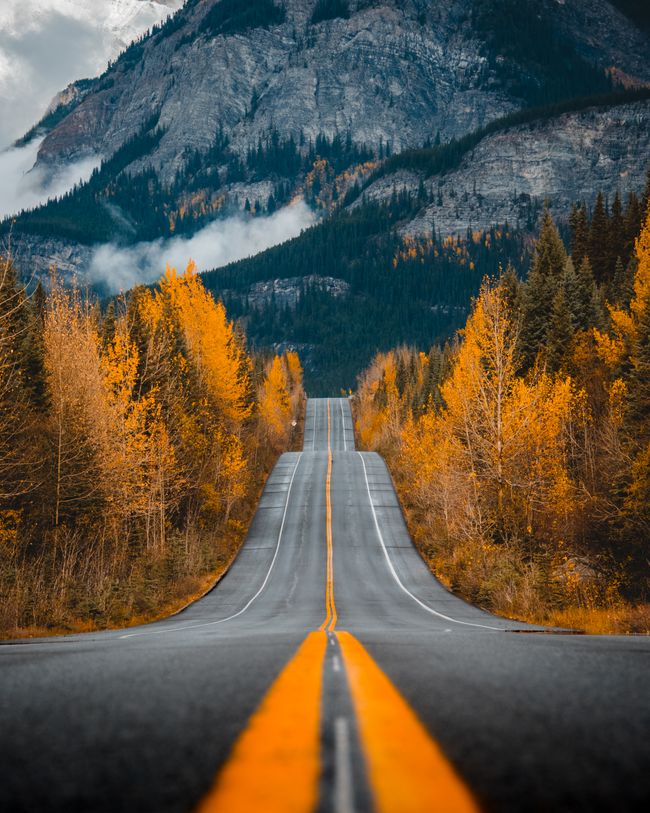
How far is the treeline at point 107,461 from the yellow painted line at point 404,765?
14.4 metres

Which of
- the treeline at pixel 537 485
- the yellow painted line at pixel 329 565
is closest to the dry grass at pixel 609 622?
the treeline at pixel 537 485

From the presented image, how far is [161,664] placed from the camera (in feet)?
13.6

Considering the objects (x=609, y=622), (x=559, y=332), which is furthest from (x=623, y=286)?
(x=609, y=622)

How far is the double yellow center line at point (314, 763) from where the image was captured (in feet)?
4.85

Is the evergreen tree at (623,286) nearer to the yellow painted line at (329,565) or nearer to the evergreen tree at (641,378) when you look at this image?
the evergreen tree at (641,378)

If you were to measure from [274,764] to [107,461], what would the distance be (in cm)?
2259

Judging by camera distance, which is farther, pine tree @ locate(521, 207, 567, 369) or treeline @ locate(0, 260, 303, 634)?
pine tree @ locate(521, 207, 567, 369)

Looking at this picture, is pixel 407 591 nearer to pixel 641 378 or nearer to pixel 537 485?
pixel 537 485

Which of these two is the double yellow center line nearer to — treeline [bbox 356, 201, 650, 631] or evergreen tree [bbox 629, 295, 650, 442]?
treeline [bbox 356, 201, 650, 631]

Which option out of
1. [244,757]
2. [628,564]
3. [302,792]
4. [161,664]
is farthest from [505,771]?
[628,564]

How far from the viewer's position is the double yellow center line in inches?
58.2

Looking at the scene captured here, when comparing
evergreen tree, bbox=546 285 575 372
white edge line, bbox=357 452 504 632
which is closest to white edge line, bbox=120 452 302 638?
white edge line, bbox=357 452 504 632

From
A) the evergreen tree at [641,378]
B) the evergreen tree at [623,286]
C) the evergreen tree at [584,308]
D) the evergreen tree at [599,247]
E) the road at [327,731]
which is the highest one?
the evergreen tree at [599,247]

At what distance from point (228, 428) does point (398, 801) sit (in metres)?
40.8
